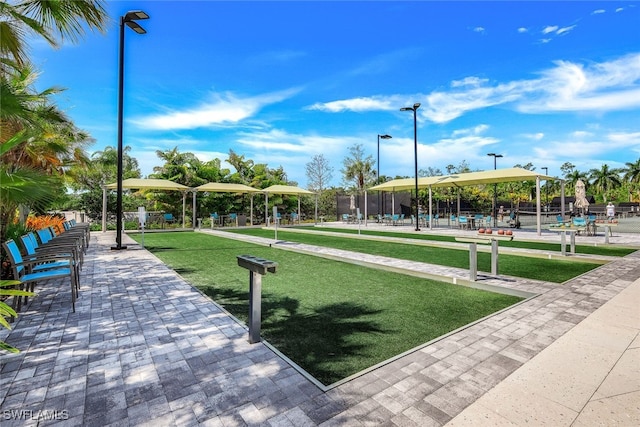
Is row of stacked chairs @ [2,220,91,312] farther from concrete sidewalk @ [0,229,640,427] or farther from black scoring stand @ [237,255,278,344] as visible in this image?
black scoring stand @ [237,255,278,344]

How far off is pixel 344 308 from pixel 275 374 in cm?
189

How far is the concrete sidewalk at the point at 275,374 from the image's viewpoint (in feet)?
6.70

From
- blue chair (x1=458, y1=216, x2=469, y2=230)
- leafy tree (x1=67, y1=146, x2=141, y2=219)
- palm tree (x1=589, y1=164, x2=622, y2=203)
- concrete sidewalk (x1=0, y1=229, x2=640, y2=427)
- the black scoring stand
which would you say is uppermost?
palm tree (x1=589, y1=164, x2=622, y2=203)

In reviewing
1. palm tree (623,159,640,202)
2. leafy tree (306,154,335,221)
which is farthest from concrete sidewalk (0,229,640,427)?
palm tree (623,159,640,202)

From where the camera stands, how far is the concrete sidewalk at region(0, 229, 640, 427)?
6.70ft

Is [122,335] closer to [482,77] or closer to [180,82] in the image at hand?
[180,82]

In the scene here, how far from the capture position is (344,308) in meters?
4.30

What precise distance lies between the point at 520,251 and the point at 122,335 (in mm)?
10131

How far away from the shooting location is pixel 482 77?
62.7 ft

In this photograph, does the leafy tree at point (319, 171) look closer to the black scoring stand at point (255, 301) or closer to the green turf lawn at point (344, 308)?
the green turf lawn at point (344, 308)

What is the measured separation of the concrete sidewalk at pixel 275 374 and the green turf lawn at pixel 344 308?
0.73 feet

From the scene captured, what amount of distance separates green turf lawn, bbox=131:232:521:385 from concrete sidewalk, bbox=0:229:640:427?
0.22m

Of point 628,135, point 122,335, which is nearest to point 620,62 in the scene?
point 122,335

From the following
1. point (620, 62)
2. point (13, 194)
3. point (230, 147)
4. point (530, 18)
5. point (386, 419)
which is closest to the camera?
point (386, 419)
